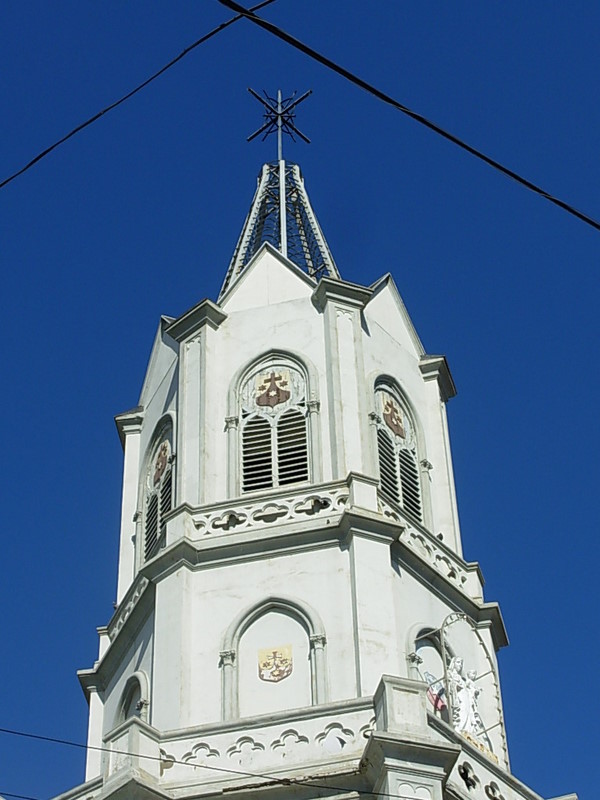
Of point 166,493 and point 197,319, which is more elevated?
Result: point 197,319

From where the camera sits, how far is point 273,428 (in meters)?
33.5

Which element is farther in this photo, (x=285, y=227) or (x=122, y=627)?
(x=285, y=227)

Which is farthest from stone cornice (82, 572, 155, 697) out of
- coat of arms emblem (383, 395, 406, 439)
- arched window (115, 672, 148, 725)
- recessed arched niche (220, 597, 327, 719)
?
coat of arms emblem (383, 395, 406, 439)

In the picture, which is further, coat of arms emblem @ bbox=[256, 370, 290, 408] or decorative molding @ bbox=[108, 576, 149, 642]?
coat of arms emblem @ bbox=[256, 370, 290, 408]

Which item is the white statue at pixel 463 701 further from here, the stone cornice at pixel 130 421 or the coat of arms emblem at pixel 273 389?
the stone cornice at pixel 130 421

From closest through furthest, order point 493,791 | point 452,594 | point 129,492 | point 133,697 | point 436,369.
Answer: point 493,791, point 133,697, point 452,594, point 129,492, point 436,369

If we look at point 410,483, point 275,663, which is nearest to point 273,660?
point 275,663

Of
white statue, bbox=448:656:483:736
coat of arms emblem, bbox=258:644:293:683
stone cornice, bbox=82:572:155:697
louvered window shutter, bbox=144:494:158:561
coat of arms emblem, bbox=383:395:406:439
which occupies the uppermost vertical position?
coat of arms emblem, bbox=383:395:406:439

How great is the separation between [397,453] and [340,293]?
3805mm

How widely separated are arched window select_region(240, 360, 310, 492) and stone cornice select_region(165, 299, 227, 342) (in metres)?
1.69

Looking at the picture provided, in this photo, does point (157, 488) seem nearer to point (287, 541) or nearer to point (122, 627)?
point (122, 627)

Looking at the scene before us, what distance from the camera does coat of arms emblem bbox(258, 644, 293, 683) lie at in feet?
94.9

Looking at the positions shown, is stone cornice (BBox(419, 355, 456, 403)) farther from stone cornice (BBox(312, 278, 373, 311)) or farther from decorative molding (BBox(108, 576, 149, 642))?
decorative molding (BBox(108, 576, 149, 642))

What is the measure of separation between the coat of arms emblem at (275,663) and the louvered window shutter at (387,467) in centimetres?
463
